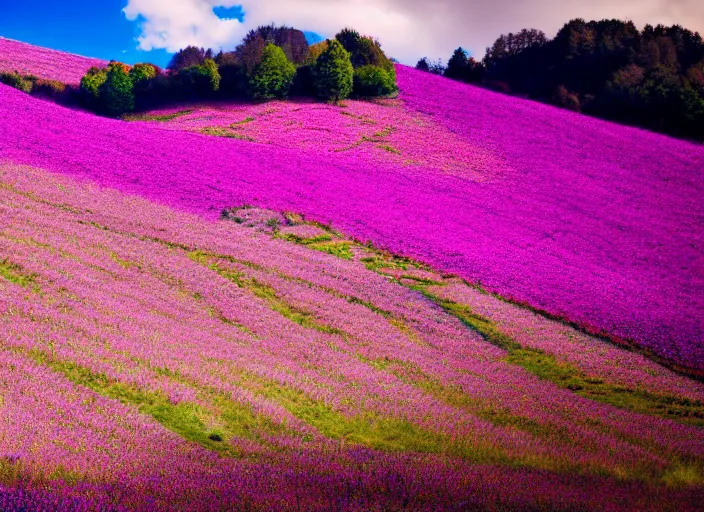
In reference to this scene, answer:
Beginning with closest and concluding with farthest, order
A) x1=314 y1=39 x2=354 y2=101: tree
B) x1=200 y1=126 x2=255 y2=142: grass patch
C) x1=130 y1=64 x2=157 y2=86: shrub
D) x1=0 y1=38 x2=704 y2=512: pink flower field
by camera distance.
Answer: x1=0 y1=38 x2=704 y2=512: pink flower field, x1=200 y1=126 x2=255 y2=142: grass patch, x1=314 y1=39 x2=354 y2=101: tree, x1=130 y1=64 x2=157 y2=86: shrub

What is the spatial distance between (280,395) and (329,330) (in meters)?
3.94

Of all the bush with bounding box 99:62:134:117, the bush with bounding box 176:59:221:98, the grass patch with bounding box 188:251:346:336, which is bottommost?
the grass patch with bounding box 188:251:346:336

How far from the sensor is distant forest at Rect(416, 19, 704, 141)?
47375 millimetres

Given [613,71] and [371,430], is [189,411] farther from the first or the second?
[613,71]

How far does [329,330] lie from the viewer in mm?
12984

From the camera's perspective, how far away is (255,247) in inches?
712

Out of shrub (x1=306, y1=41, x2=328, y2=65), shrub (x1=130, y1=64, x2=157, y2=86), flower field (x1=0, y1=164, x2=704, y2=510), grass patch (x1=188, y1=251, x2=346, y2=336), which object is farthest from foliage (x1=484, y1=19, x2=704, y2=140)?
grass patch (x1=188, y1=251, x2=346, y2=336)

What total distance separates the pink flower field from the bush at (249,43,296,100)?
16437 mm

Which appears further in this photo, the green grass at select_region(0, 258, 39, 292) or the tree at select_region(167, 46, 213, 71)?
the tree at select_region(167, 46, 213, 71)

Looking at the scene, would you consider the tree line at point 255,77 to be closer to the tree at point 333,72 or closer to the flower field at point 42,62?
the tree at point 333,72

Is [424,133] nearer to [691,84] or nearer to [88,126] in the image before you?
[88,126]

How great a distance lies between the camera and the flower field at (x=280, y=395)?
5.84m

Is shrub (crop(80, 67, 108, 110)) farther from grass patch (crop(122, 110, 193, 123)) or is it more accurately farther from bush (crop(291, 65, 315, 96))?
bush (crop(291, 65, 315, 96))

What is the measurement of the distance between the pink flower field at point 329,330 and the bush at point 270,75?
16.4 m
